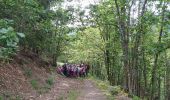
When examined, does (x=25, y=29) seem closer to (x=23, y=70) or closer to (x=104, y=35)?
(x=23, y=70)

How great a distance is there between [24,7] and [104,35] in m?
23.8

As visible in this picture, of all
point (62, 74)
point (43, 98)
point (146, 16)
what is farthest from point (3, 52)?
point (62, 74)

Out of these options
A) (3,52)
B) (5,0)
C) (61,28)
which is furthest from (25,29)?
(61,28)

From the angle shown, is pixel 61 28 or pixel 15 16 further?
pixel 61 28

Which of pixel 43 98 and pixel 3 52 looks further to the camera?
pixel 43 98

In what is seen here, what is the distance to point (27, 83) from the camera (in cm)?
1559

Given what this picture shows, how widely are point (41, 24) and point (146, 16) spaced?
582 centimetres

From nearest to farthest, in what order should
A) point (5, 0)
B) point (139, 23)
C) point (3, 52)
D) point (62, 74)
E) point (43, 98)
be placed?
1. point (3, 52)
2. point (5, 0)
3. point (43, 98)
4. point (139, 23)
5. point (62, 74)

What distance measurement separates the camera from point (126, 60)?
1752 cm

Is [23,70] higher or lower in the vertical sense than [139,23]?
lower

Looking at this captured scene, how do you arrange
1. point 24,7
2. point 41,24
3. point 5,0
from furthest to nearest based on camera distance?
point 41,24 → point 24,7 → point 5,0

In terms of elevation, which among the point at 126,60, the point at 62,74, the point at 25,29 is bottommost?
the point at 62,74

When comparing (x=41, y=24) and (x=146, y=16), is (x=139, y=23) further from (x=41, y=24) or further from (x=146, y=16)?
(x=41, y=24)

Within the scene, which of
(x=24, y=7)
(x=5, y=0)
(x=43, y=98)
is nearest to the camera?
(x=5, y=0)
